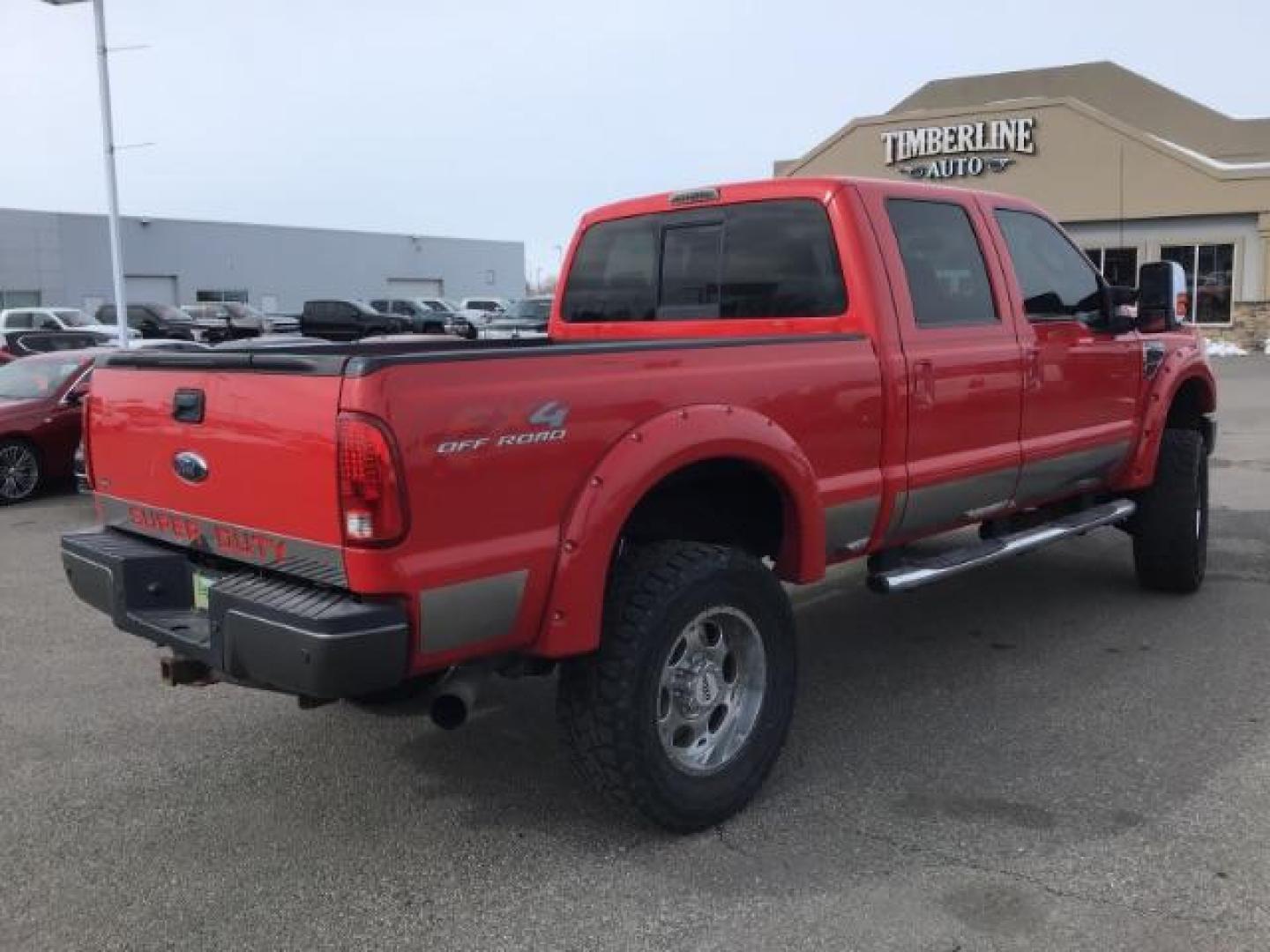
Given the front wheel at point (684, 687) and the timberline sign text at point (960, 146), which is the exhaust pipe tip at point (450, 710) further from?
the timberline sign text at point (960, 146)

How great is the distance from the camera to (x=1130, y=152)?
28453mm

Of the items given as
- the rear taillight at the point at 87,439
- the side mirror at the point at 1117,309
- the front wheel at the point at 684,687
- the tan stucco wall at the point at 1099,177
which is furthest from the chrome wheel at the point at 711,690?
the tan stucco wall at the point at 1099,177

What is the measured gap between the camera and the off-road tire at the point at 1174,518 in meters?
6.24

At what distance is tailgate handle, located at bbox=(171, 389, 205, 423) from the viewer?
11.3ft

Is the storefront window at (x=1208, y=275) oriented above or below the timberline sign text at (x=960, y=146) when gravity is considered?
below

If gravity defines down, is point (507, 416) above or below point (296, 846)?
above

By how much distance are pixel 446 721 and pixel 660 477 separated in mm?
945

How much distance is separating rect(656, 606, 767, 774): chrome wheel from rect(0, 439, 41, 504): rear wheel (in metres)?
9.27

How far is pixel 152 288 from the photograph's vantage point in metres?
48.6

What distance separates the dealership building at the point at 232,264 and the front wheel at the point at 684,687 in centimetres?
4270

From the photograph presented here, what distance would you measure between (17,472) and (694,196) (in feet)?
27.9

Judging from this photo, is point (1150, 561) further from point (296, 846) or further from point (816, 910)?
point (296, 846)

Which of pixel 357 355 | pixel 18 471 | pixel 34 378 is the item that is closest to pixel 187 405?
pixel 357 355

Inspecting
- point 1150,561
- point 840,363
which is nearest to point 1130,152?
point 1150,561
